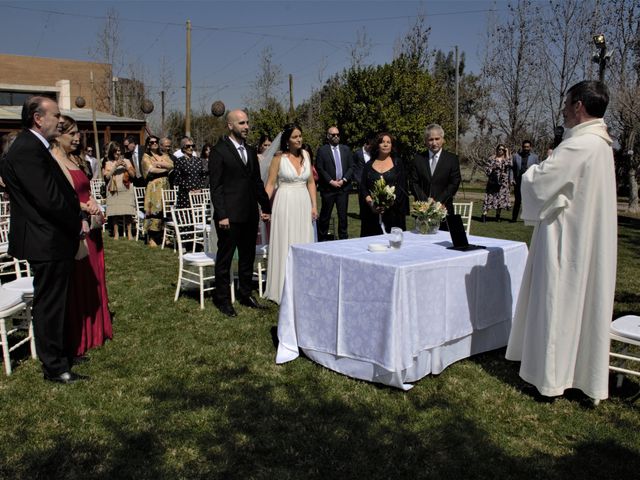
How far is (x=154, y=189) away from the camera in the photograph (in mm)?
11320

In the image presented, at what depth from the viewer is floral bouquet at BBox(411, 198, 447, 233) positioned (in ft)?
18.4

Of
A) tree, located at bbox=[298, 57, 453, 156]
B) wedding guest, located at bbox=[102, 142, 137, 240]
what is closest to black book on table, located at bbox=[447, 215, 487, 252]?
wedding guest, located at bbox=[102, 142, 137, 240]

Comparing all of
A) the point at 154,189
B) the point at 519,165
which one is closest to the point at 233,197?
the point at 154,189

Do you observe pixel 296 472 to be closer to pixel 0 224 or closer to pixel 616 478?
pixel 616 478

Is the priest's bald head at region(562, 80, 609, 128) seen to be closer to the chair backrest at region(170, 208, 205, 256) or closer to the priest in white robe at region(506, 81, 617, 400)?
the priest in white robe at region(506, 81, 617, 400)

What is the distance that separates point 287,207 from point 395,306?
2887 millimetres

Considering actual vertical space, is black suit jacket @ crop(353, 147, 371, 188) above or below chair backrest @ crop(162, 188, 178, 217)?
above

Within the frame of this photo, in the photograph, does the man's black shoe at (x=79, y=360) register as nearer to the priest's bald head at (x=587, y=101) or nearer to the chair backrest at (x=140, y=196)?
the priest's bald head at (x=587, y=101)

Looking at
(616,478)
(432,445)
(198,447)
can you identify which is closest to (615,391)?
(616,478)

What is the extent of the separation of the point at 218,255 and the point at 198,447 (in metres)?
3.09

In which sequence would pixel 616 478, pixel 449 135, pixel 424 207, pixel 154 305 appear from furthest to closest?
pixel 449 135
pixel 154 305
pixel 424 207
pixel 616 478

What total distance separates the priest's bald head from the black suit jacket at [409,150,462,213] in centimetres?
289

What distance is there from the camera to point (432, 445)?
3.53 m

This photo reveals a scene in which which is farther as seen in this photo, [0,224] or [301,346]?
[0,224]
